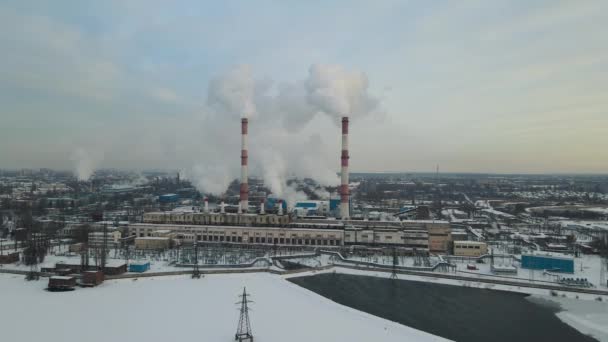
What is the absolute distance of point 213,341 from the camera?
8.41 meters

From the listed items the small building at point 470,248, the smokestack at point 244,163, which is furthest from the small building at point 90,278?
the small building at point 470,248

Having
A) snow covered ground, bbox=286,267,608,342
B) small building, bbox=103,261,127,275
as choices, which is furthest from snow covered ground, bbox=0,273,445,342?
snow covered ground, bbox=286,267,608,342

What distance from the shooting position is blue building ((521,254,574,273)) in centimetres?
1457

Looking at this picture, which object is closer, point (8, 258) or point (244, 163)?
point (8, 258)

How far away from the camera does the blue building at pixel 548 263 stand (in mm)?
14570

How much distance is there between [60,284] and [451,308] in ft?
37.1

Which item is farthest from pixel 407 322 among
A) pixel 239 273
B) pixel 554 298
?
pixel 239 273

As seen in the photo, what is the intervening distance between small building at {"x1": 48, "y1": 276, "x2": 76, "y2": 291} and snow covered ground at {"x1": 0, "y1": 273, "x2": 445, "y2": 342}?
0.26 meters

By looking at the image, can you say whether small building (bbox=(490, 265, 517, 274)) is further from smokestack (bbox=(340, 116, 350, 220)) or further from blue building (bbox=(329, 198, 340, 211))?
blue building (bbox=(329, 198, 340, 211))

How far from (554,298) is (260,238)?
12.6 meters

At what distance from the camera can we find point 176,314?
9.91 metres

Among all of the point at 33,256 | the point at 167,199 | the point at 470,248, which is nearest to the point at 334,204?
the point at 470,248

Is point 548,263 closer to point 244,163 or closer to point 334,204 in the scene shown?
point 334,204

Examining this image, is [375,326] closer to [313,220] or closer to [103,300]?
[103,300]
